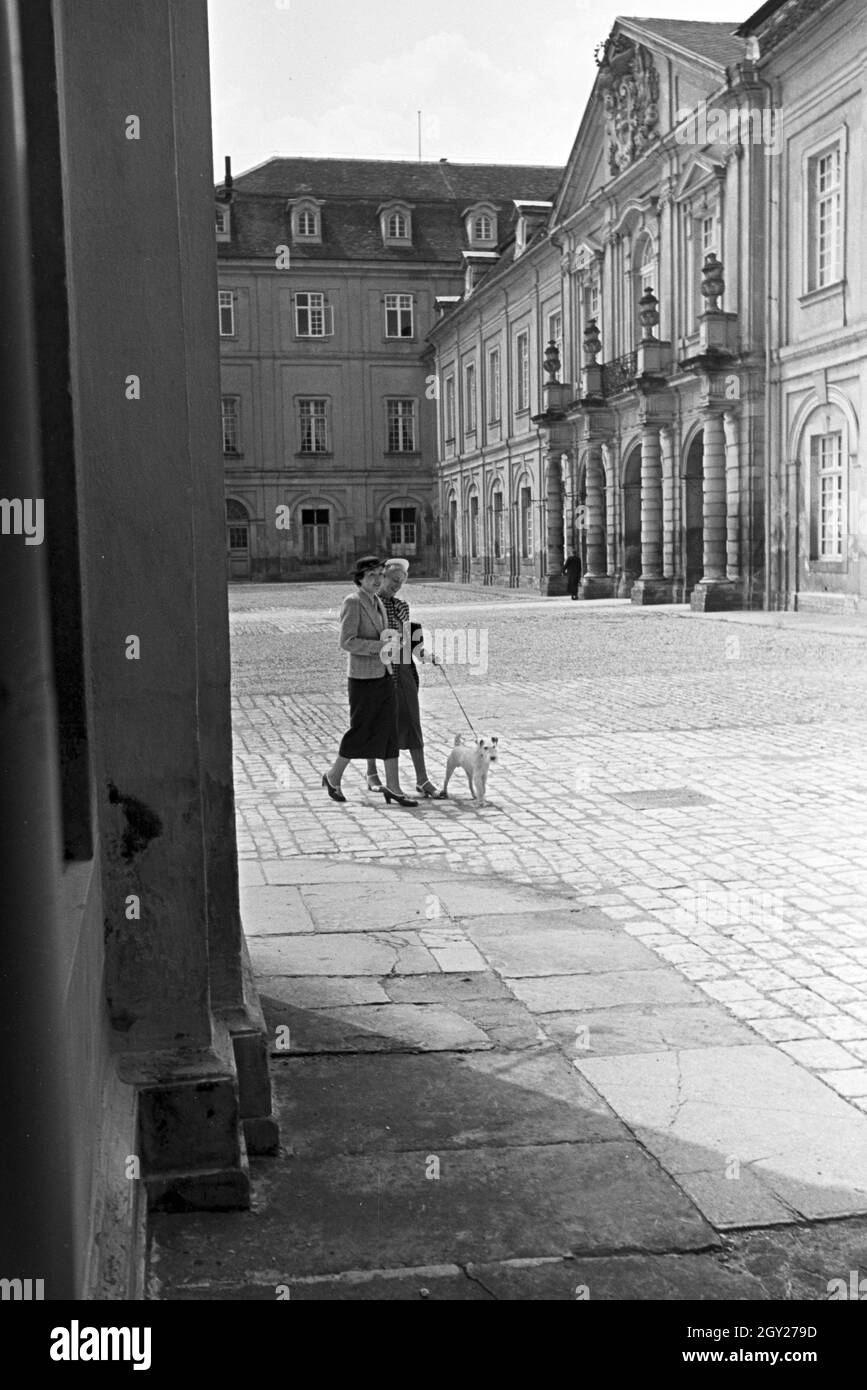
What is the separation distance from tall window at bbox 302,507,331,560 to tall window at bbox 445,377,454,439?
6.10 meters

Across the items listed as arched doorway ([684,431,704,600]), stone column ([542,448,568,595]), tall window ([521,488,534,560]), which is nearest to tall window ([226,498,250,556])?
tall window ([521,488,534,560])

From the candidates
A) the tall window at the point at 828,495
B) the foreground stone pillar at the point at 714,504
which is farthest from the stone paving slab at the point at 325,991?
the foreground stone pillar at the point at 714,504

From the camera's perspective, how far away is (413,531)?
2333 inches

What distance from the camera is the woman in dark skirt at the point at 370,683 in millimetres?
9305

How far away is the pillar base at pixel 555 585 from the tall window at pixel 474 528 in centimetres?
1197

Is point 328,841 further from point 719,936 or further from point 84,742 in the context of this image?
point 84,742

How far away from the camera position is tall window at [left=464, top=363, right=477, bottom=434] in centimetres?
5372

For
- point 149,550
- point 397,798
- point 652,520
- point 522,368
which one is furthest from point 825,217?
point 149,550

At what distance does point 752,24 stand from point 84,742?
29.4 meters

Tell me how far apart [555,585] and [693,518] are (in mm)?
8521

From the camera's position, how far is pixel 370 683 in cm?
945

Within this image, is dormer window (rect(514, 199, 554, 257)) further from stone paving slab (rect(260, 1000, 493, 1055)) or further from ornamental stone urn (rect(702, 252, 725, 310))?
stone paving slab (rect(260, 1000, 493, 1055))

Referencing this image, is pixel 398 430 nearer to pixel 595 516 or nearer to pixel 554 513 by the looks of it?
pixel 554 513
